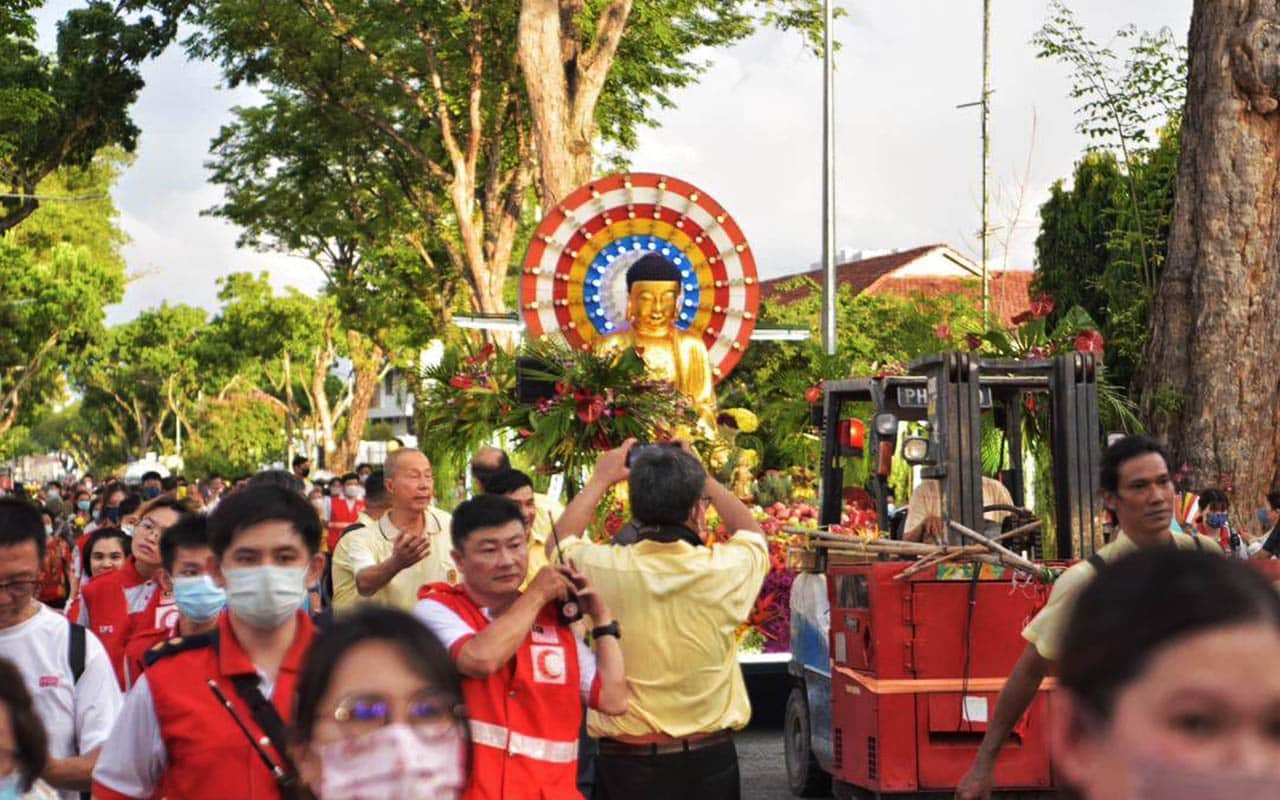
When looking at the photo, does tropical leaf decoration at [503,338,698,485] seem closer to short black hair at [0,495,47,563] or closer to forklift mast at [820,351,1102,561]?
forklift mast at [820,351,1102,561]

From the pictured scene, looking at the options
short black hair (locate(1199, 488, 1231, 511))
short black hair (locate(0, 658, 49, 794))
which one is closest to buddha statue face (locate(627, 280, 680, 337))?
short black hair (locate(1199, 488, 1231, 511))

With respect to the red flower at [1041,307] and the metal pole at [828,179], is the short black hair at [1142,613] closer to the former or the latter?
the red flower at [1041,307]

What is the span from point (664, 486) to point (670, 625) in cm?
42

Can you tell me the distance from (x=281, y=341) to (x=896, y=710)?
6531 centimetres

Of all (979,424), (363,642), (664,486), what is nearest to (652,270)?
(979,424)

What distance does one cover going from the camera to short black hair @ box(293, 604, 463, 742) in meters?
2.77

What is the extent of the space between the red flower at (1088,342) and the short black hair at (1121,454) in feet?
16.7

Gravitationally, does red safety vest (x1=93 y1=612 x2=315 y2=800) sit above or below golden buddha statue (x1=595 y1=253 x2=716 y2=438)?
below

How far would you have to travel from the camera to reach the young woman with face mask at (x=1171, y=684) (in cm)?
190

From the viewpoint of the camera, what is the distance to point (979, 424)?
1052 centimetres

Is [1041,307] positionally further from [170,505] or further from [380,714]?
[380,714]

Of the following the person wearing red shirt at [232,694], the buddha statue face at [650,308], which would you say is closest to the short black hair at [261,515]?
the person wearing red shirt at [232,694]

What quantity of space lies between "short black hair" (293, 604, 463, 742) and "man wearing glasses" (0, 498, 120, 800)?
7.85 feet

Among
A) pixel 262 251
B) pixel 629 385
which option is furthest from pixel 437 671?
pixel 262 251
